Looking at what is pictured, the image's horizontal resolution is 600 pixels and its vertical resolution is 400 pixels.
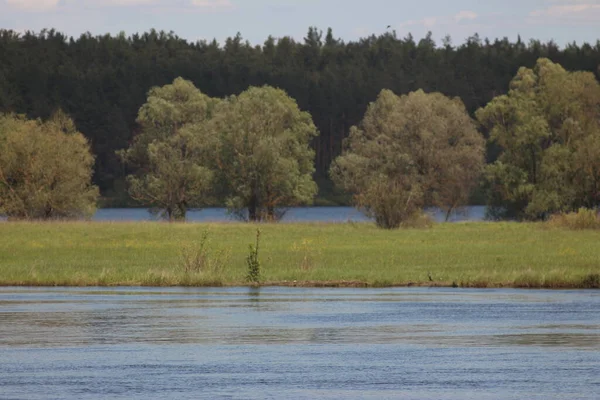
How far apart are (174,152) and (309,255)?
178 feet

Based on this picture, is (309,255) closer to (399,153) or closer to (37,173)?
(37,173)

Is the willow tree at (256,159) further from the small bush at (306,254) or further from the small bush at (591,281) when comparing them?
the small bush at (591,281)

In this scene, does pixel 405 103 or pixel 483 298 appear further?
pixel 405 103

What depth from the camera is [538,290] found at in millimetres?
41469

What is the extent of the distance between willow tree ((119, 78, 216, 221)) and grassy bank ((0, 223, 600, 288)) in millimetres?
25268

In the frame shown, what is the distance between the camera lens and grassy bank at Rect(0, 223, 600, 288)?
44188mm

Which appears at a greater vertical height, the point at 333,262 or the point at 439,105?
the point at 439,105

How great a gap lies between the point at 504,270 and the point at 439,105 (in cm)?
6327

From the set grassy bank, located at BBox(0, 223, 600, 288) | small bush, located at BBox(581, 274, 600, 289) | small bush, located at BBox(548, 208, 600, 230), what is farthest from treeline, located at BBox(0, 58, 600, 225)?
small bush, located at BBox(581, 274, 600, 289)

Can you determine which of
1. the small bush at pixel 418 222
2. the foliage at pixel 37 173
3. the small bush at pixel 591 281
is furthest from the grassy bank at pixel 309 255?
the foliage at pixel 37 173

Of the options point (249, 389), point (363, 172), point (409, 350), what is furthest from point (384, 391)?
point (363, 172)

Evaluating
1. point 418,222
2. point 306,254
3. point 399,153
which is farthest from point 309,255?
point 399,153

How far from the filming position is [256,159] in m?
99.5

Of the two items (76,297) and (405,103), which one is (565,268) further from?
(405,103)
